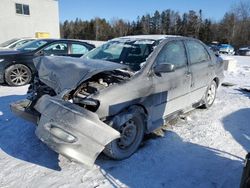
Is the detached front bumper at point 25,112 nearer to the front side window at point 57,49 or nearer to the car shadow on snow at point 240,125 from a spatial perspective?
the car shadow on snow at point 240,125

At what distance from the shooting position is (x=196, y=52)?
5199 mm

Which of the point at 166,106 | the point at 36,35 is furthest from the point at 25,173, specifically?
the point at 36,35

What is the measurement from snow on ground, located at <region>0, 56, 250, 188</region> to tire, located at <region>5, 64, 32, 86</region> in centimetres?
286

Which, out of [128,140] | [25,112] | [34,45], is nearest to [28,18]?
[34,45]

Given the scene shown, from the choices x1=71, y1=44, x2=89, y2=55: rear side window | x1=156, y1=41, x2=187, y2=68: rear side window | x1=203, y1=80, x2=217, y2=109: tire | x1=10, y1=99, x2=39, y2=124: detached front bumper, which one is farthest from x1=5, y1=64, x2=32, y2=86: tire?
x1=203, y1=80, x2=217, y2=109: tire

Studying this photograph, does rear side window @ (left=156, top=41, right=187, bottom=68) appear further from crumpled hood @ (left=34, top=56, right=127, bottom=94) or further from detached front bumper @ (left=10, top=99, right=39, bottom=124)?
detached front bumper @ (left=10, top=99, right=39, bottom=124)

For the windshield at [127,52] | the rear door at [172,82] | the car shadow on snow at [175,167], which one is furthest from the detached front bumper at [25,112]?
the rear door at [172,82]

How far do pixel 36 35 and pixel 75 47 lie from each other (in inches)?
661

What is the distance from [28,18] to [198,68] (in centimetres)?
2168

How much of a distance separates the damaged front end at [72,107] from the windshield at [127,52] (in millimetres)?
491

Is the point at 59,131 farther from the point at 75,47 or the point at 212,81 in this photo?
the point at 75,47

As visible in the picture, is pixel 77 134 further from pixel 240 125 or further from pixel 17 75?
pixel 17 75

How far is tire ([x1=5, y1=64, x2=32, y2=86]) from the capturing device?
7.59 metres

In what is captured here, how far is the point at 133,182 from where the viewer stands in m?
3.10
